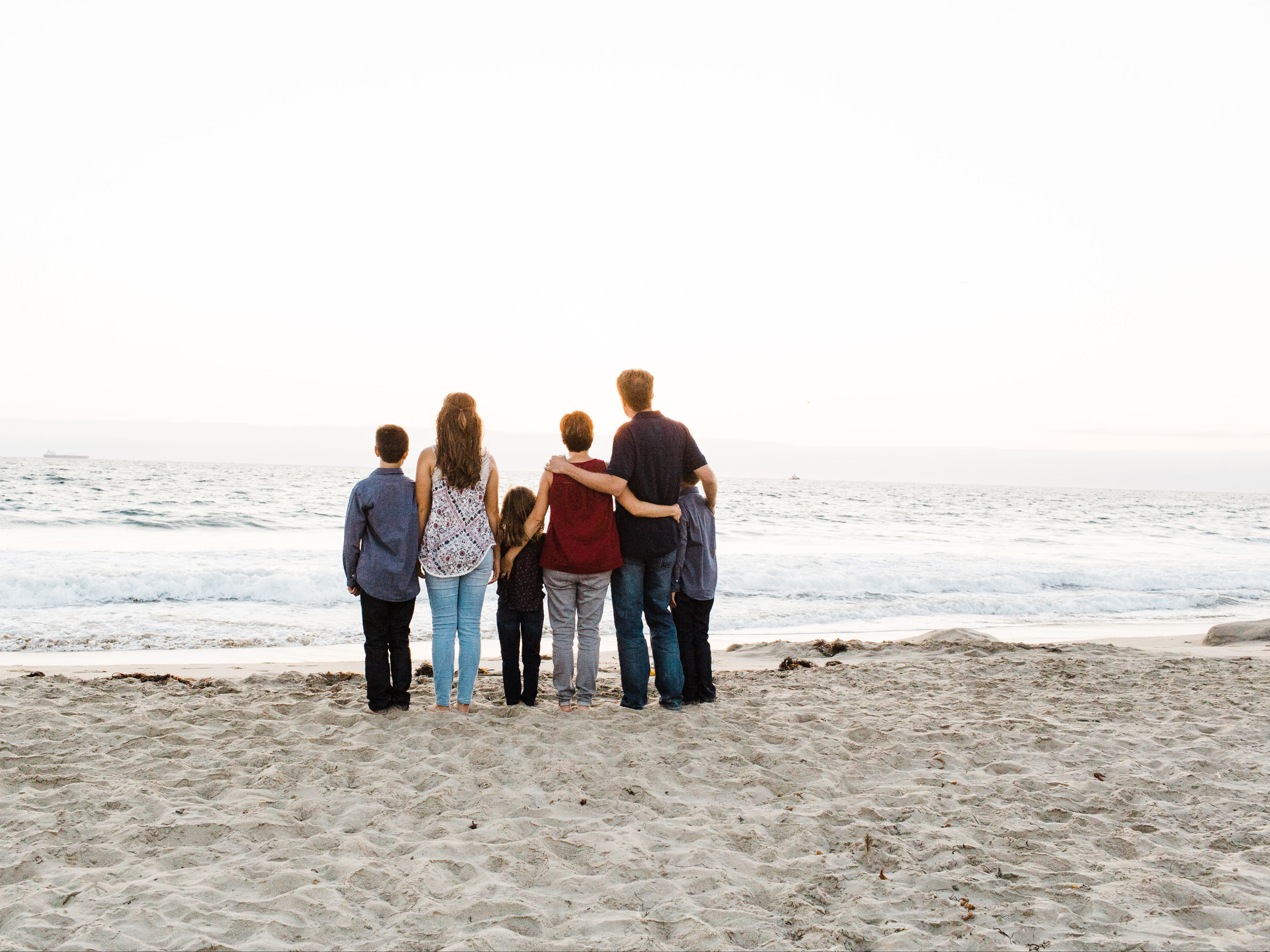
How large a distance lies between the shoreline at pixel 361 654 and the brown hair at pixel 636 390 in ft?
9.62

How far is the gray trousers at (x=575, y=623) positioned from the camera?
4.74 m

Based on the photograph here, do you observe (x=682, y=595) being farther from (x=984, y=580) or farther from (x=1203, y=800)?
(x=984, y=580)

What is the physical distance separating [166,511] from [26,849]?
23904mm

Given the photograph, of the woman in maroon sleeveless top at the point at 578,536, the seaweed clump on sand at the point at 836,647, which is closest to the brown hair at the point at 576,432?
the woman in maroon sleeveless top at the point at 578,536

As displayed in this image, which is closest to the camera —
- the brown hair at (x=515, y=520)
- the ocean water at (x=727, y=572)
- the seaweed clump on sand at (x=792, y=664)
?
the brown hair at (x=515, y=520)

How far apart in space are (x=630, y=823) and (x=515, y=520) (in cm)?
208

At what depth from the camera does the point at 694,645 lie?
16.7 ft

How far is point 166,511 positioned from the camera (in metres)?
23.8

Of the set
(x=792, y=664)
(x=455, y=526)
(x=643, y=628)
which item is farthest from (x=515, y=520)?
(x=792, y=664)

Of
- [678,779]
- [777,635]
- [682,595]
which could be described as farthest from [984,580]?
[678,779]

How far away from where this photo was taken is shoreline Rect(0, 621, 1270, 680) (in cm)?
688

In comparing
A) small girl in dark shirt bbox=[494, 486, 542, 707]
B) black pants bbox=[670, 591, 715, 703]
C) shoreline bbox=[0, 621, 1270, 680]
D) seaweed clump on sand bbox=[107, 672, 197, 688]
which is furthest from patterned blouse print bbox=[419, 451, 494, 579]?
seaweed clump on sand bbox=[107, 672, 197, 688]

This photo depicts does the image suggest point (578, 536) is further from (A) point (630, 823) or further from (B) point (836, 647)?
(B) point (836, 647)

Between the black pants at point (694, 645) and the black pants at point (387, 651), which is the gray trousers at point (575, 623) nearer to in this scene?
the black pants at point (694, 645)
